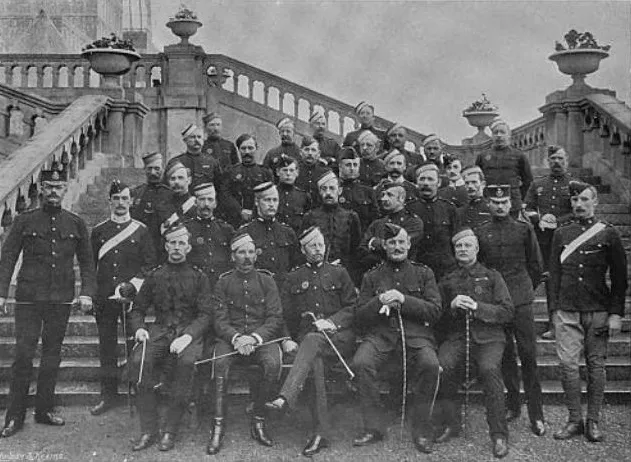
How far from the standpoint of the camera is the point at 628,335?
6555mm

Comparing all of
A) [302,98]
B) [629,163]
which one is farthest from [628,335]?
[302,98]

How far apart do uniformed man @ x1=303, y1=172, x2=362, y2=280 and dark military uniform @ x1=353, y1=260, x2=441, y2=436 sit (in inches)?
32.3

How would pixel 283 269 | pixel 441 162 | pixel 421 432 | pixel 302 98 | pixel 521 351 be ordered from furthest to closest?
pixel 302 98 → pixel 441 162 → pixel 283 269 → pixel 521 351 → pixel 421 432

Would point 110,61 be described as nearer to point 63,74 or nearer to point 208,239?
point 208,239

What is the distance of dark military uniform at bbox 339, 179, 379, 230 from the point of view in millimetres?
7082

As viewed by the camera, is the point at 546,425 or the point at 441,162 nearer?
the point at 546,425

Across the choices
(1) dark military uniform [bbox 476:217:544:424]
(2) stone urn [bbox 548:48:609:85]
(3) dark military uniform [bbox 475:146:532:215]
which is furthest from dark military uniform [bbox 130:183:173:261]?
(2) stone urn [bbox 548:48:609:85]

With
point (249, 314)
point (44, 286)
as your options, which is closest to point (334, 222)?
point (249, 314)

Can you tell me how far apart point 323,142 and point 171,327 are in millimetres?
3727

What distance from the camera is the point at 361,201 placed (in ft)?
23.2

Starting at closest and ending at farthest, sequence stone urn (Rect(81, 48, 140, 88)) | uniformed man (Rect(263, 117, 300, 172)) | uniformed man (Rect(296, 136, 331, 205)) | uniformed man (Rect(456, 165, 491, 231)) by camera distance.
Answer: uniformed man (Rect(456, 165, 491, 231)) → uniformed man (Rect(296, 136, 331, 205)) → uniformed man (Rect(263, 117, 300, 172)) → stone urn (Rect(81, 48, 140, 88))

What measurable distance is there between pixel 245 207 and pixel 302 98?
556 centimetres

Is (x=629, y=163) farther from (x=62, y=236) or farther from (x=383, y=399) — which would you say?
(x=62, y=236)

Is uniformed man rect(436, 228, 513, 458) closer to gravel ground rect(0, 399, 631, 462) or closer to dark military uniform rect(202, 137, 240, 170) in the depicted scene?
gravel ground rect(0, 399, 631, 462)
